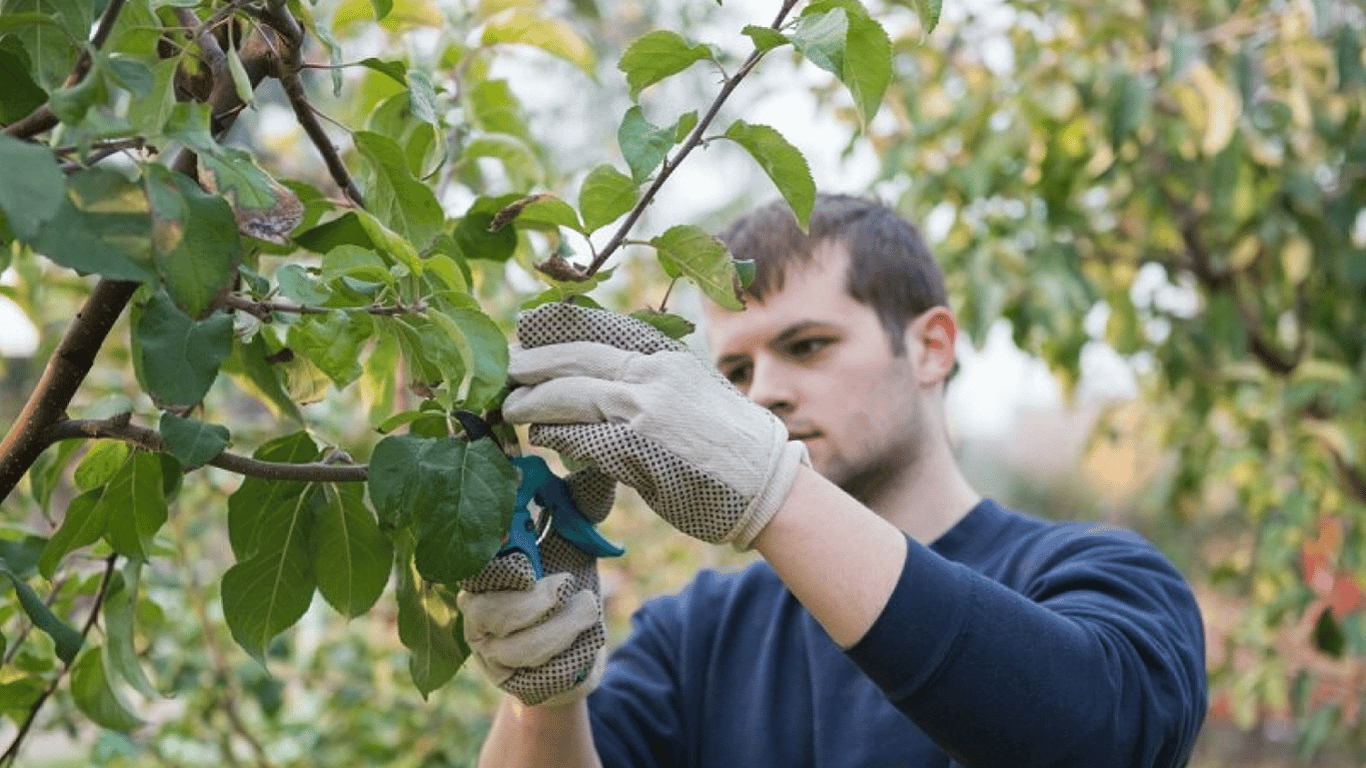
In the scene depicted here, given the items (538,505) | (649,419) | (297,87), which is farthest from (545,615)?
(297,87)

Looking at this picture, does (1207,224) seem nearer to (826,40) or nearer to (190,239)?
(826,40)

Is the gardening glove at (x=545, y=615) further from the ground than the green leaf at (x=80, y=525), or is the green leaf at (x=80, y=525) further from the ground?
the green leaf at (x=80, y=525)

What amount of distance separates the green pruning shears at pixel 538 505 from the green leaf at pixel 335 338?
0.09 meters

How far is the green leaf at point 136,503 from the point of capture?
3.41 feet

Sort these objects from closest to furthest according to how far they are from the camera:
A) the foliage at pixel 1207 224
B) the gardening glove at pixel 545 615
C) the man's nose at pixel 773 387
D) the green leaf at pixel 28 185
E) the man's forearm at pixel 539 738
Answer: the green leaf at pixel 28 185 < the gardening glove at pixel 545 615 < the man's forearm at pixel 539 738 < the man's nose at pixel 773 387 < the foliage at pixel 1207 224

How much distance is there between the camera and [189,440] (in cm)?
94

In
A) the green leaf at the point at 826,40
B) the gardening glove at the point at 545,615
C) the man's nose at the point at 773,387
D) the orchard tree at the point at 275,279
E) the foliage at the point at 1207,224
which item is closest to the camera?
the orchard tree at the point at 275,279

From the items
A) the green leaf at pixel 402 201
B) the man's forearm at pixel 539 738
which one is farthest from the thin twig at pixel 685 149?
the man's forearm at pixel 539 738

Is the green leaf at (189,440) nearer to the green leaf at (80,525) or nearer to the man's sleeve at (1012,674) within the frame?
the green leaf at (80,525)

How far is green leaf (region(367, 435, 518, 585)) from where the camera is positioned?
954 mm

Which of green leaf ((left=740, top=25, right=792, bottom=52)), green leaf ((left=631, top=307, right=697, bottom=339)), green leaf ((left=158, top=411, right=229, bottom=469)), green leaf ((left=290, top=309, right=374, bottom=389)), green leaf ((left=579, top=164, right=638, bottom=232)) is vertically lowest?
green leaf ((left=158, top=411, right=229, bottom=469))

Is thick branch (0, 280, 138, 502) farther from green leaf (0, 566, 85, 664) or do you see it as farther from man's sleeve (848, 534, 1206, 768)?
man's sleeve (848, 534, 1206, 768)

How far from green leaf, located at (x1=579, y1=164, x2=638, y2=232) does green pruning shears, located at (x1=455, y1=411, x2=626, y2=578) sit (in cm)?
17

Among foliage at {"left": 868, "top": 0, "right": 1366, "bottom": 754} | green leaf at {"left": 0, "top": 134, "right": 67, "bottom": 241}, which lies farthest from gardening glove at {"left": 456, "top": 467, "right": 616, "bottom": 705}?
foliage at {"left": 868, "top": 0, "right": 1366, "bottom": 754}
